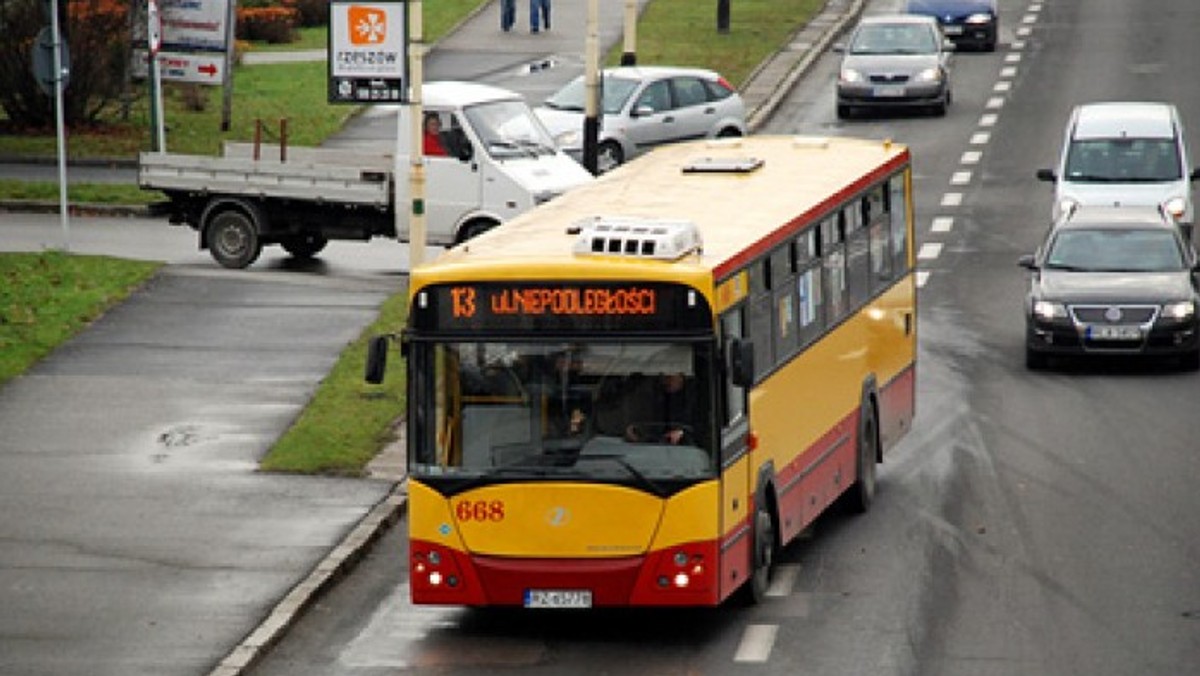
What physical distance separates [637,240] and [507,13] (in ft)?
132

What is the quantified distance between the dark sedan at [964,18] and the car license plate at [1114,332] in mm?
26708

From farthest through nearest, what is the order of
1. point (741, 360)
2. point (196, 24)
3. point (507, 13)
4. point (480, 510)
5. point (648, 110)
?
1. point (507, 13)
2. point (196, 24)
3. point (648, 110)
4. point (480, 510)
5. point (741, 360)

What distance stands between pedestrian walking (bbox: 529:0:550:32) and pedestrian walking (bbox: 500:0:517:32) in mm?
368

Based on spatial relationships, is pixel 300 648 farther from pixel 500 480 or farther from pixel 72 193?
pixel 72 193

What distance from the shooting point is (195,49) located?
4584 centimetres

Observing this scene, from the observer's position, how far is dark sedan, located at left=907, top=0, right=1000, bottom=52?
5681cm

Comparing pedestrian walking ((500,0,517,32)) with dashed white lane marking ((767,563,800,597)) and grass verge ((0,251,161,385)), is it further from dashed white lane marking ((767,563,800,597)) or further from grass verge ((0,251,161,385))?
dashed white lane marking ((767,563,800,597))

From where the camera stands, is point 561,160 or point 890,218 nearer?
point 890,218

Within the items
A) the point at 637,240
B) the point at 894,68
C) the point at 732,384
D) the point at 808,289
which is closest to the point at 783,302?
the point at 808,289

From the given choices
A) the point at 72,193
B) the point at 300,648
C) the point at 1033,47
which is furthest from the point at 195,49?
the point at 300,648

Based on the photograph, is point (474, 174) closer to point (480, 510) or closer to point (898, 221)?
point (898, 221)

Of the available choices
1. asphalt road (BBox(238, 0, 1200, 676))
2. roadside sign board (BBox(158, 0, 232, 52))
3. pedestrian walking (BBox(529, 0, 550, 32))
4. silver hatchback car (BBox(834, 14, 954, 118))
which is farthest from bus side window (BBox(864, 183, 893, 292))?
pedestrian walking (BBox(529, 0, 550, 32))

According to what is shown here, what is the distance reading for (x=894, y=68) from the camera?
49.5 m

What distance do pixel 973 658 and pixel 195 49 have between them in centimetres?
2945
